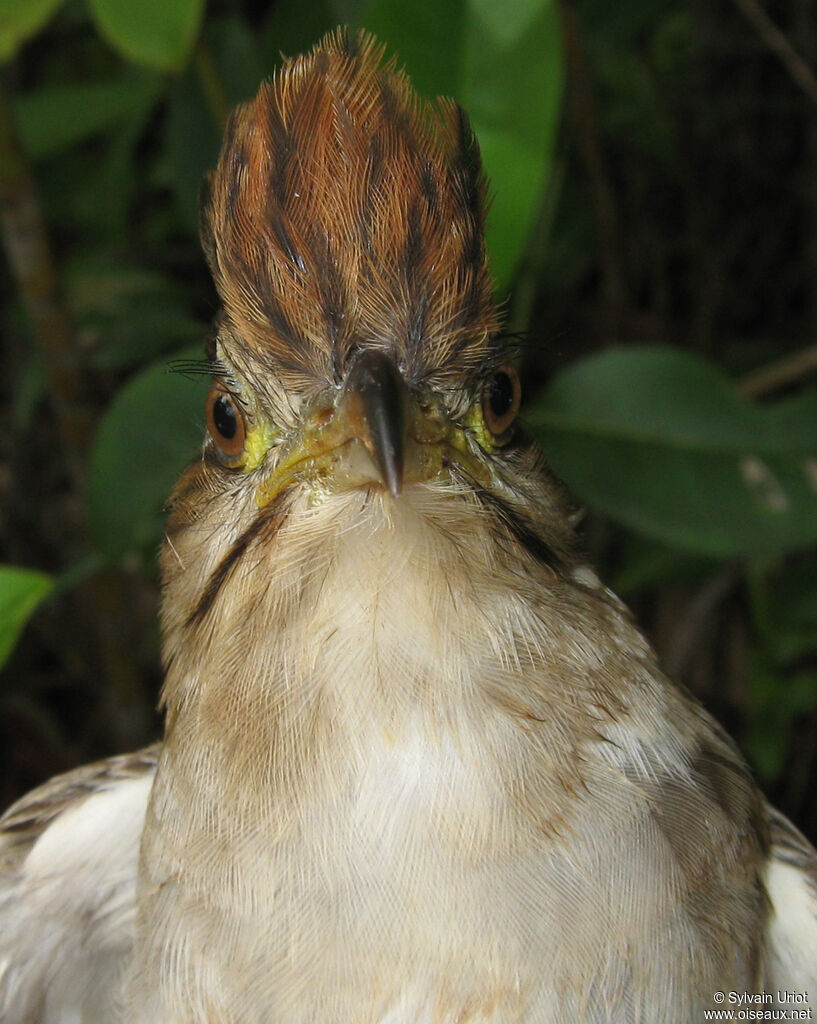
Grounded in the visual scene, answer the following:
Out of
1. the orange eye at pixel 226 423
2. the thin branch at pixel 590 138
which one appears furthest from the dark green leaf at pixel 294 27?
the orange eye at pixel 226 423

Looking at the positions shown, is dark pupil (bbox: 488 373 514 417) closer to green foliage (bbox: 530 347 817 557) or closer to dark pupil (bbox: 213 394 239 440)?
dark pupil (bbox: 213 394 239 440)

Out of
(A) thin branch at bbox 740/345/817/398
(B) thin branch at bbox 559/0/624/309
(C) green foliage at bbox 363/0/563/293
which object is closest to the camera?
(C) green foliage at bbox 363/0/563/293

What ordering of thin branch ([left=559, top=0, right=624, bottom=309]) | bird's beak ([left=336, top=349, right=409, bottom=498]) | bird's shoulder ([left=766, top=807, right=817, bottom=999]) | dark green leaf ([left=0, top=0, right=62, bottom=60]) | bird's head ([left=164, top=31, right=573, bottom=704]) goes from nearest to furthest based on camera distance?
1. bird's beak ([left=336, top=349, right=409, bottom=498])
2. bird's head ([left=164, top=31, right=573, bottom=704])
3. bird's shoulder ([left=766, top=807, right=817, bottom=999])
4. dark green leaf ([left=0, top=0, right=62, bottom=60])
5. thin branch ([left=559, top=0, right=624, bottom=309])

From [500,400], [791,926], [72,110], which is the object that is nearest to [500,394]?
[500,400]

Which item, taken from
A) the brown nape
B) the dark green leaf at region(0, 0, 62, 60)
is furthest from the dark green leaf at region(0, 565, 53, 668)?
the dark green leaf at region(0, 0, 62, 60)

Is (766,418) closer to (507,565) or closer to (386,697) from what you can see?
(507,565)

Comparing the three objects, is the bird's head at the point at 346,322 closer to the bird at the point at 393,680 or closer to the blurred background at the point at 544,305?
the bird at the point at 393,680

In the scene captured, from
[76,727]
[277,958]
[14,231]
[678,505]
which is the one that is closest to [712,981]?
[277,958]
